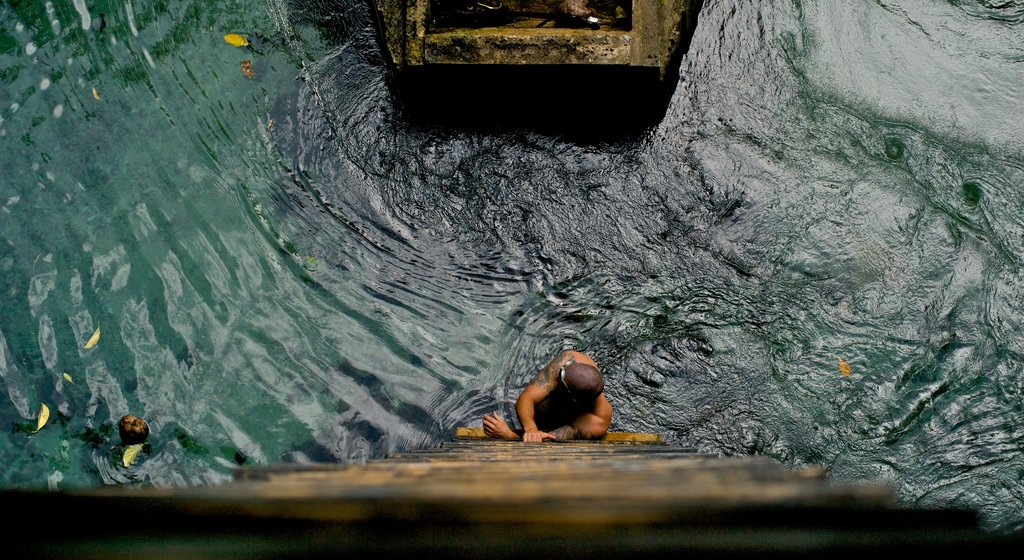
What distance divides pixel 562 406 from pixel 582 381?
57 cm

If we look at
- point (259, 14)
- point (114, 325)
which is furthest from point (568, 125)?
point (114, 325)

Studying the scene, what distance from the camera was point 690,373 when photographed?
17.7 feet

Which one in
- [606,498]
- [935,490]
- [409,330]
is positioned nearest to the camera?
[606,498]

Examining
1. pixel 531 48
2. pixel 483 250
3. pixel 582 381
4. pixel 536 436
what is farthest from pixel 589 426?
pixel 531 48

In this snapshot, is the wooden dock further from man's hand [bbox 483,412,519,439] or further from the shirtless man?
man's hand [bbox 483,412,519,439]

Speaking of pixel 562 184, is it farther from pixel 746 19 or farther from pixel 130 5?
pixel 130 5

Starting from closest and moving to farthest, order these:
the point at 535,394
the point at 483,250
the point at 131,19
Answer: the point at 535,394 → the point at 483,250 → the point at 131,19

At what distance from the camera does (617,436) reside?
4.73m

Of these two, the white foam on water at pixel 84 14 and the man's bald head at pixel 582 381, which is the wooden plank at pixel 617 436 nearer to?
the man's bald head at pixel 582 381

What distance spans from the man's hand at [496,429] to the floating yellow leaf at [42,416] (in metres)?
3.25

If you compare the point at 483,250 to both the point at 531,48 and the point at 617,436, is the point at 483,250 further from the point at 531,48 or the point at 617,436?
the point at 617,436

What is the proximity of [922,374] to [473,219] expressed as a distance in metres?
3.74

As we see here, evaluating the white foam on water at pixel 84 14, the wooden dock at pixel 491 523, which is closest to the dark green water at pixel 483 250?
the white foam on water at pixel 84 14

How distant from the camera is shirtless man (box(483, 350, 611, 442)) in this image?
4355 mm
